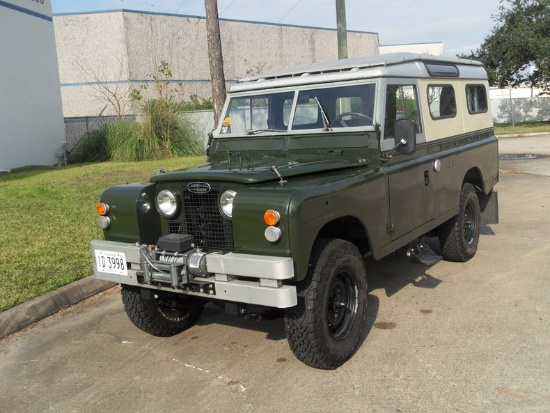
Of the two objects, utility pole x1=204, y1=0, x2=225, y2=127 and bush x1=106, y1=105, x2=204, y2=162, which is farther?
bush x1=106, y1=105, x2=204, y2=162

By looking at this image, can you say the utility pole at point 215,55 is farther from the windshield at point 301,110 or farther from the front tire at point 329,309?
the front tire at point 329,309

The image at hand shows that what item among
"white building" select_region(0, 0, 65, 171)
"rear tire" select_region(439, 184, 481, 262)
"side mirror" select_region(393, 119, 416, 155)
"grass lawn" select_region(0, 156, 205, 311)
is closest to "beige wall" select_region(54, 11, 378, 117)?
"white building" select_region(0, 0, 65, 171)

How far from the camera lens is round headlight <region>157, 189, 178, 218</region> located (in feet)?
13.8

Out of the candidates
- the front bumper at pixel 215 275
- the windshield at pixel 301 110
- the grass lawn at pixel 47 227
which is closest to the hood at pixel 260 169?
the windshield at pixel 301 110

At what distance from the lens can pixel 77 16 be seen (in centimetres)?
2678

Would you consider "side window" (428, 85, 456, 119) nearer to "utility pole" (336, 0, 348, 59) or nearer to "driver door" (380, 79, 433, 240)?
"driver door" (380, 79, 433, 240)

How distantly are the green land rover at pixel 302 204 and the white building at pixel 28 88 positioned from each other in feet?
41.8

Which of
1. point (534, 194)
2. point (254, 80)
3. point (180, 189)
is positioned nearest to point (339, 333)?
point (180, 189)

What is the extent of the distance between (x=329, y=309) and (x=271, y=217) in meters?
0.95

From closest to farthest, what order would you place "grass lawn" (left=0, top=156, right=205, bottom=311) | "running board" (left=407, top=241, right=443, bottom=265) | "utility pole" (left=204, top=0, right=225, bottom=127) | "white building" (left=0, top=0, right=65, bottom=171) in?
"running board" (left=407, top=241, right=443, bottom=265)
"grass lawn" (left=0, top=156, right=205, bottom=311)
"utility pole" (left=204, top=0, right=225, bottom=127)
"white building" (left=0, top=0, right=65, bottom=171)

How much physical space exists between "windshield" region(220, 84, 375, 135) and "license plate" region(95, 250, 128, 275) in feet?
5.85

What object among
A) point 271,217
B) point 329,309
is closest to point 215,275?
point 271,217

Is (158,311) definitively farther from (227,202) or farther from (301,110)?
(301,110)

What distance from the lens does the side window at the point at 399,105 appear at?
488cm
